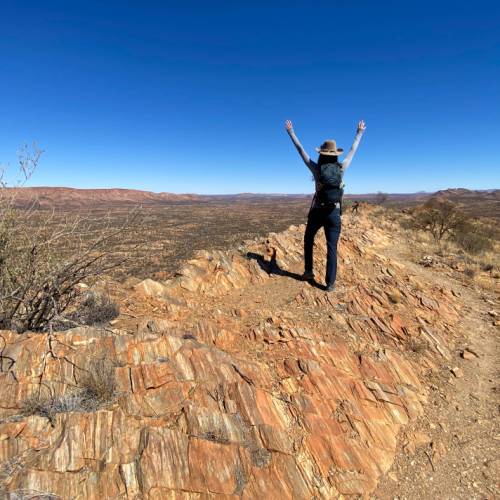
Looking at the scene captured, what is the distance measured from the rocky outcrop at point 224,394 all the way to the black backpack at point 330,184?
7.21 feet

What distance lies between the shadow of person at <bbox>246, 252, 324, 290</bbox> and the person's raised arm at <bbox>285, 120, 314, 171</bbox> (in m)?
2.88

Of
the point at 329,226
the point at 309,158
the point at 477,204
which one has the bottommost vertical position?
the point at 329,226

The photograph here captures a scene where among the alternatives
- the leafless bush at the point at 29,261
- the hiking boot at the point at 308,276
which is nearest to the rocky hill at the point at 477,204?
the hiking boot at the point at 308,276

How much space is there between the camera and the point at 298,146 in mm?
5477

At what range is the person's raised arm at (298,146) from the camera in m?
5.48

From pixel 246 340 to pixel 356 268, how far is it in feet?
15.1

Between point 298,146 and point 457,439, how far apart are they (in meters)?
5.29

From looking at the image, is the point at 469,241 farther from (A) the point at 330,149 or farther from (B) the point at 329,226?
(A) the point at 330,149

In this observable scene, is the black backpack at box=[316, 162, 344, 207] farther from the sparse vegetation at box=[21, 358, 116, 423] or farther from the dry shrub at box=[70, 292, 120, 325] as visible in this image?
the sparse vegetation at box=[21, 358, 116, 423]

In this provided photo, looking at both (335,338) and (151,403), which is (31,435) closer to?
(151,403)

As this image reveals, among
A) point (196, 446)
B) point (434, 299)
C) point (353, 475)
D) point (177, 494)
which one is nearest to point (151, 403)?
point (196, 446)

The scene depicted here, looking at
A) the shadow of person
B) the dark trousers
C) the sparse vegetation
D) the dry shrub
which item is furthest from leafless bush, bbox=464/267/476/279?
the sparse vegetation

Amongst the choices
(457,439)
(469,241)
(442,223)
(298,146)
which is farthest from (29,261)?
(442,223)

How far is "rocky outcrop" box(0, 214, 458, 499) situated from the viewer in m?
2.93
